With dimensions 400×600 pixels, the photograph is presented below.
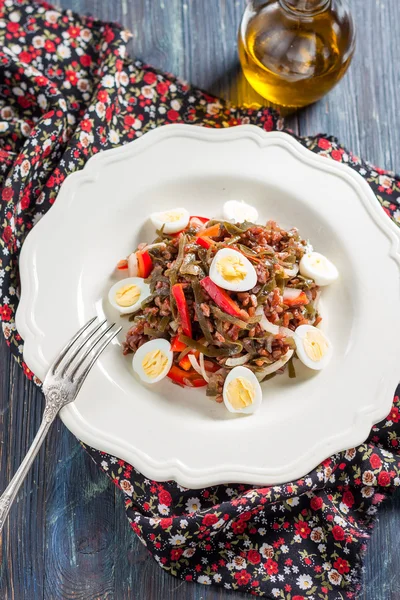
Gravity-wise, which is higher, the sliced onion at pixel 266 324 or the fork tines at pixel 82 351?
the sliced onion at pixel 266 324

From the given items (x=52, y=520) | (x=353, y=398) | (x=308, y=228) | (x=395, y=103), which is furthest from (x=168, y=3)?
(x=52, y=520)

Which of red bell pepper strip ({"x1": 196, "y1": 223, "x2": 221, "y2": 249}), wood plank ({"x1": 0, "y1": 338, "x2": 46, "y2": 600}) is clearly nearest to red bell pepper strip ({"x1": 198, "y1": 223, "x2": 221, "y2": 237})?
red bell pepper strip ({"x1": 196, "y1": 223, "x2": 221, "y2": 249})

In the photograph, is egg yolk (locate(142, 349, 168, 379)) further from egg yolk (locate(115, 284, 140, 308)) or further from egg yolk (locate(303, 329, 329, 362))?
egg yolk (locate(303, 329, 329, 362))

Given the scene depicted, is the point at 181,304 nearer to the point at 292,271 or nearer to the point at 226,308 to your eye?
the point at 226,308

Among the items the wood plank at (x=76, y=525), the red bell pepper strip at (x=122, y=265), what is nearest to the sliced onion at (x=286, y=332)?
the red bell pepper strip at (x=122, y=265)

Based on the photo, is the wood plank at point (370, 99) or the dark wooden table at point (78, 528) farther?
the wood plank at point (370, 99)

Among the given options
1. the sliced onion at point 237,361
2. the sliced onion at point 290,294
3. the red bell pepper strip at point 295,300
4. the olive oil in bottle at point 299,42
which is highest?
the olive oil in bottle at point 299,42

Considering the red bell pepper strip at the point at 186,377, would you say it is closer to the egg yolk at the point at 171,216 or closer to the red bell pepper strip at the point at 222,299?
the red bell pepper strip at the point at 222,299

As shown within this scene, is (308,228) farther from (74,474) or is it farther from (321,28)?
(74,474)
